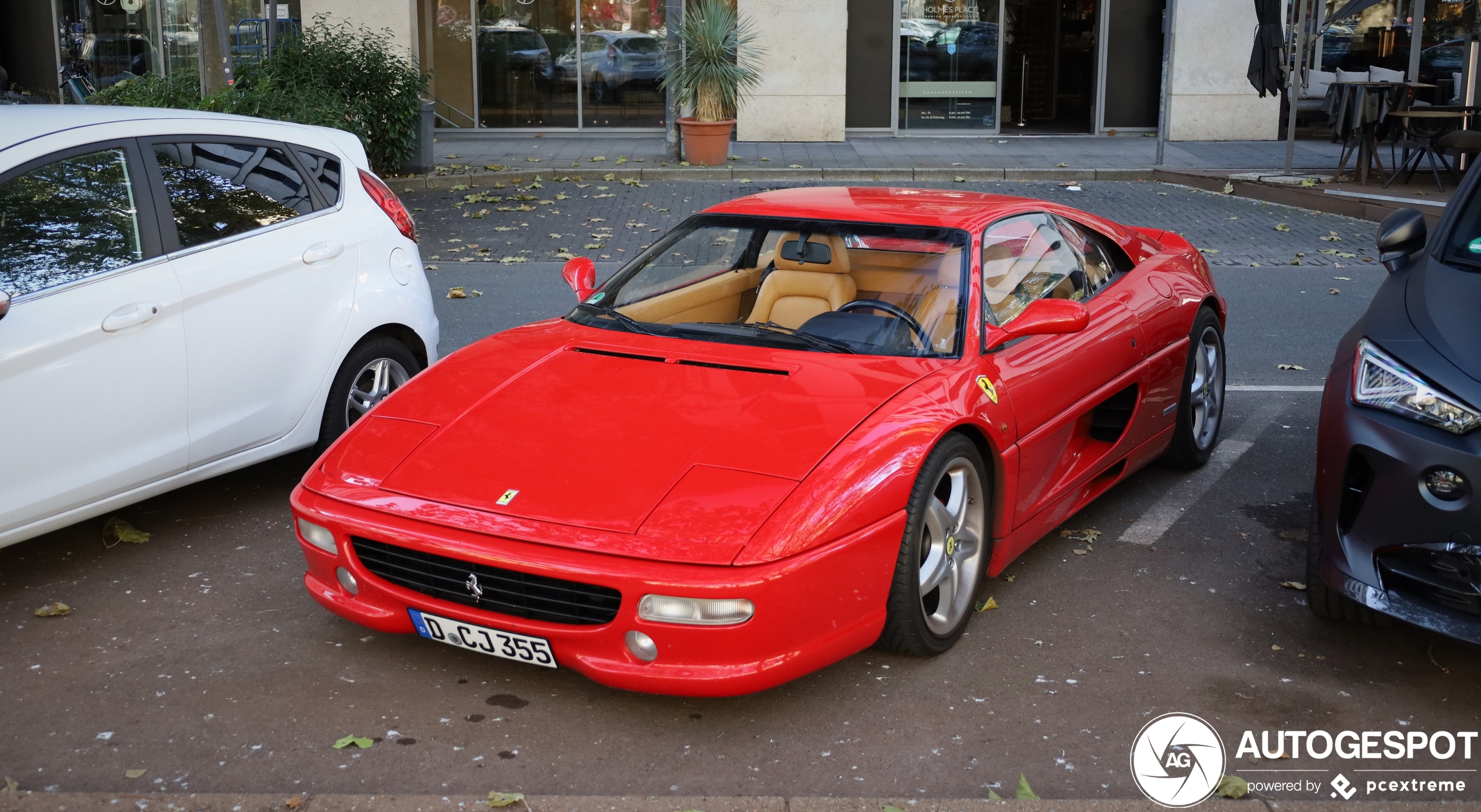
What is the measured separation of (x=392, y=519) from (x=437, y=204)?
35.7ft

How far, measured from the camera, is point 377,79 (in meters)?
15.2

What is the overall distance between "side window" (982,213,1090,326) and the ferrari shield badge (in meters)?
0.32

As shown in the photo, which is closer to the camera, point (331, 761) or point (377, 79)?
point (331, 761)

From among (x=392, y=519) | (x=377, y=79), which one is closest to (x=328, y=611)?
(x=392, y=519)

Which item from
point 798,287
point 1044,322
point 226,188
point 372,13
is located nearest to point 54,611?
point 226,188

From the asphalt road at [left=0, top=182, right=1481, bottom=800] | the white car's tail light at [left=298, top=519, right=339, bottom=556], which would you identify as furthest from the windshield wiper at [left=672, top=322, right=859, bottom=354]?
the white car's tail light at [left=298, top=519, right=339, bottom=556]

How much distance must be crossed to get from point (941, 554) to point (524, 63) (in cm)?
1825

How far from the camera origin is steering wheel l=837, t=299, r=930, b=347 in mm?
4422

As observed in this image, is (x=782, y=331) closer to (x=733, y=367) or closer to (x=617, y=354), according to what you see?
(x=733, y=367)

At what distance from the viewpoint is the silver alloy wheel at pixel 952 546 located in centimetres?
396

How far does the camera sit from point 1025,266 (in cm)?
494

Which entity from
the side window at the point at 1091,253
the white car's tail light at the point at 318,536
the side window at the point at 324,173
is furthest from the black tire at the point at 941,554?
the side window at the point at 324,173

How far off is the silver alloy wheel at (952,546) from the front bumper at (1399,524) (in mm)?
1015

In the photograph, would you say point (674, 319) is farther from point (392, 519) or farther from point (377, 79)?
point (377, 79)
